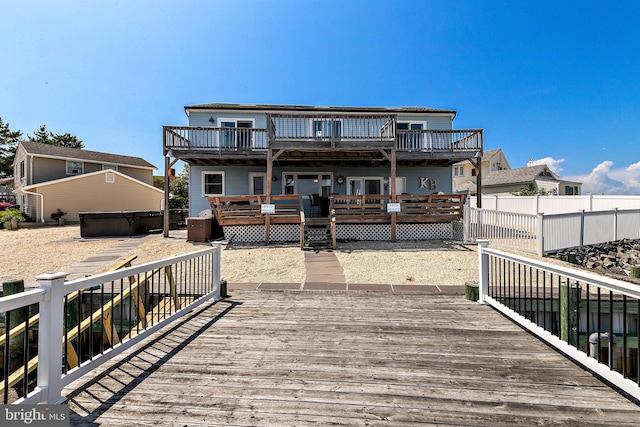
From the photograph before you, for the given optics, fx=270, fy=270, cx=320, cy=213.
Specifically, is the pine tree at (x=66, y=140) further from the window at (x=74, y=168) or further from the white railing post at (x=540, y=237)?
the white railing post at (x=540, y=237)

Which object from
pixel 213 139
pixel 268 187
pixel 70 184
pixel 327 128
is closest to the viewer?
pixel 268 187

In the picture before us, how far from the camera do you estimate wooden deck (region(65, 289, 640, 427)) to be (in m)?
1.98

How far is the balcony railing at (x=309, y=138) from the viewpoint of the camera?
10805mm

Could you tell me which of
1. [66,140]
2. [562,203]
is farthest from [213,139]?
[66,140]

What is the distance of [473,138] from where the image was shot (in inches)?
476

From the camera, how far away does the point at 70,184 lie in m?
19.5

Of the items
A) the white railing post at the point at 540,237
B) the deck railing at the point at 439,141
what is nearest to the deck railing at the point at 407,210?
the deck railing at the point at 439,141

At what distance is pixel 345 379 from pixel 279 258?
6.10 meters

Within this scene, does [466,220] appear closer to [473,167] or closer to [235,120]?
[235,120]

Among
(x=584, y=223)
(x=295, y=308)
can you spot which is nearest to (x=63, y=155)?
(x=295, y=308)

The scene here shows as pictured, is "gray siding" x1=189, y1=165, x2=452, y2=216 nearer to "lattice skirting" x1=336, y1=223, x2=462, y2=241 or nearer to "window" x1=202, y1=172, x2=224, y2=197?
"window" x1=202, y1=172, x2=224, y2=197

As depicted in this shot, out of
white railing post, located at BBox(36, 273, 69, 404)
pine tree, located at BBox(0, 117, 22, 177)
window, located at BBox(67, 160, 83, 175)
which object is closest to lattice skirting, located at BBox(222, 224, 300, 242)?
white railing post, located at BBox(36, 273, 69, 404)

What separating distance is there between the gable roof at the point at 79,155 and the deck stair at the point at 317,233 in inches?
856

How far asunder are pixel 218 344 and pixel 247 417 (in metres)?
1.33
